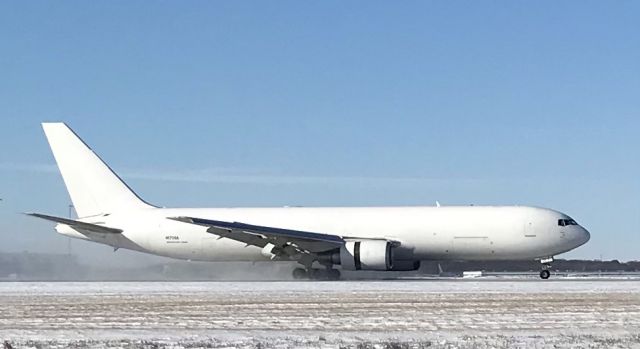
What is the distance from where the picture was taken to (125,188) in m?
48.2

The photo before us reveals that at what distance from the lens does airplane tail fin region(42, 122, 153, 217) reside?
47.8m

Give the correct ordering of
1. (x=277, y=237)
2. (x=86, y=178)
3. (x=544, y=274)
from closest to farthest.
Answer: (x=544, y=274), (x=277, y=237), (x=86, y=178)

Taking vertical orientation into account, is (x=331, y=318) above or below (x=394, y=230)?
below

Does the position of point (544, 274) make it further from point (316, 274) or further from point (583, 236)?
point (316, 274)

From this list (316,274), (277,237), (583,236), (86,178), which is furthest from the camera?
(86,178)

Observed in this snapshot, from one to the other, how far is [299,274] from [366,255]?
4162 mm

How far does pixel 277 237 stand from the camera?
138 ft

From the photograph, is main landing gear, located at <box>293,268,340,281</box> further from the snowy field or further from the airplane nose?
the snowy field

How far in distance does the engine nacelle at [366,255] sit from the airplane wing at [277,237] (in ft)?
1.83

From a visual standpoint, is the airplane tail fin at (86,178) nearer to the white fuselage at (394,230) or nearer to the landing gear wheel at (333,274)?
the white fuselage at (394,230)

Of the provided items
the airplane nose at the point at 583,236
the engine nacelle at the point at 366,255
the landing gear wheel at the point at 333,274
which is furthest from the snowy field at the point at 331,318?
the airplane nose at the point at 583,236

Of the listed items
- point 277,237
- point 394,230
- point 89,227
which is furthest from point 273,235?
point 89,227

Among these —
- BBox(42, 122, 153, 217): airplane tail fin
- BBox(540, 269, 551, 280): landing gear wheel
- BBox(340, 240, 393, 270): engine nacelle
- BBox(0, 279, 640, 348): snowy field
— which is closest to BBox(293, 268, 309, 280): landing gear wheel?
BBox(340, 240, 393, 270): engine nacelle

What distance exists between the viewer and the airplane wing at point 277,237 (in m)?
41.6
